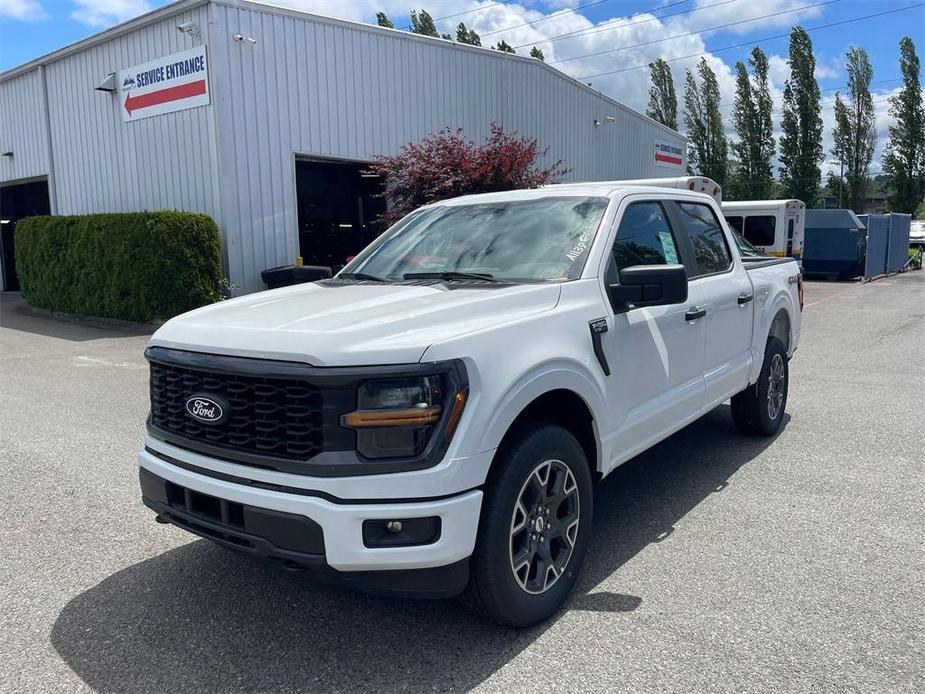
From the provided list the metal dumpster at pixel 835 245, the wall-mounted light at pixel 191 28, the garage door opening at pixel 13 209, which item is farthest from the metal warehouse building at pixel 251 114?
the metal dumpster at pixel 835 245

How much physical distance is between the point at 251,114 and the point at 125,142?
3895mm

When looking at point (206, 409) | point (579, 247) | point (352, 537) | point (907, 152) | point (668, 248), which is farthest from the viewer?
point (907, 152)

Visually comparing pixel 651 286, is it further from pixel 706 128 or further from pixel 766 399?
pixel 706 128

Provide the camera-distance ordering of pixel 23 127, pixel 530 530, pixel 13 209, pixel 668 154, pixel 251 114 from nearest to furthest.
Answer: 1. pixel 530 530
2. pixel 251 114
3. pixel 23 127
4. pixel 13 209
5. pixel 668 154

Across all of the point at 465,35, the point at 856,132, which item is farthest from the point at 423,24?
the point at 856,132

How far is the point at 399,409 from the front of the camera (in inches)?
109

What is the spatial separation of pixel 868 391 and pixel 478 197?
5.26 m

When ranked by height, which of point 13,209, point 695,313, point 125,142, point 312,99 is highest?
point 312,99

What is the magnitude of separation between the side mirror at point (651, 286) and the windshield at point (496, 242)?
0.25 meters

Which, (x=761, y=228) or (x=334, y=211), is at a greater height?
(x=334, y=211)

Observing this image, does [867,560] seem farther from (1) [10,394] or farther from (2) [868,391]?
(1) [10,394]

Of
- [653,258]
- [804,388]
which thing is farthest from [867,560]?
[804,388]

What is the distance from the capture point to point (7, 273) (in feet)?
73.3

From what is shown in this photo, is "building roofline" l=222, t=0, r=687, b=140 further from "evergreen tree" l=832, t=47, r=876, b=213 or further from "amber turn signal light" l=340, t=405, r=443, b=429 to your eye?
"evergreen tree" l=832, t=47, r=876, b=213
